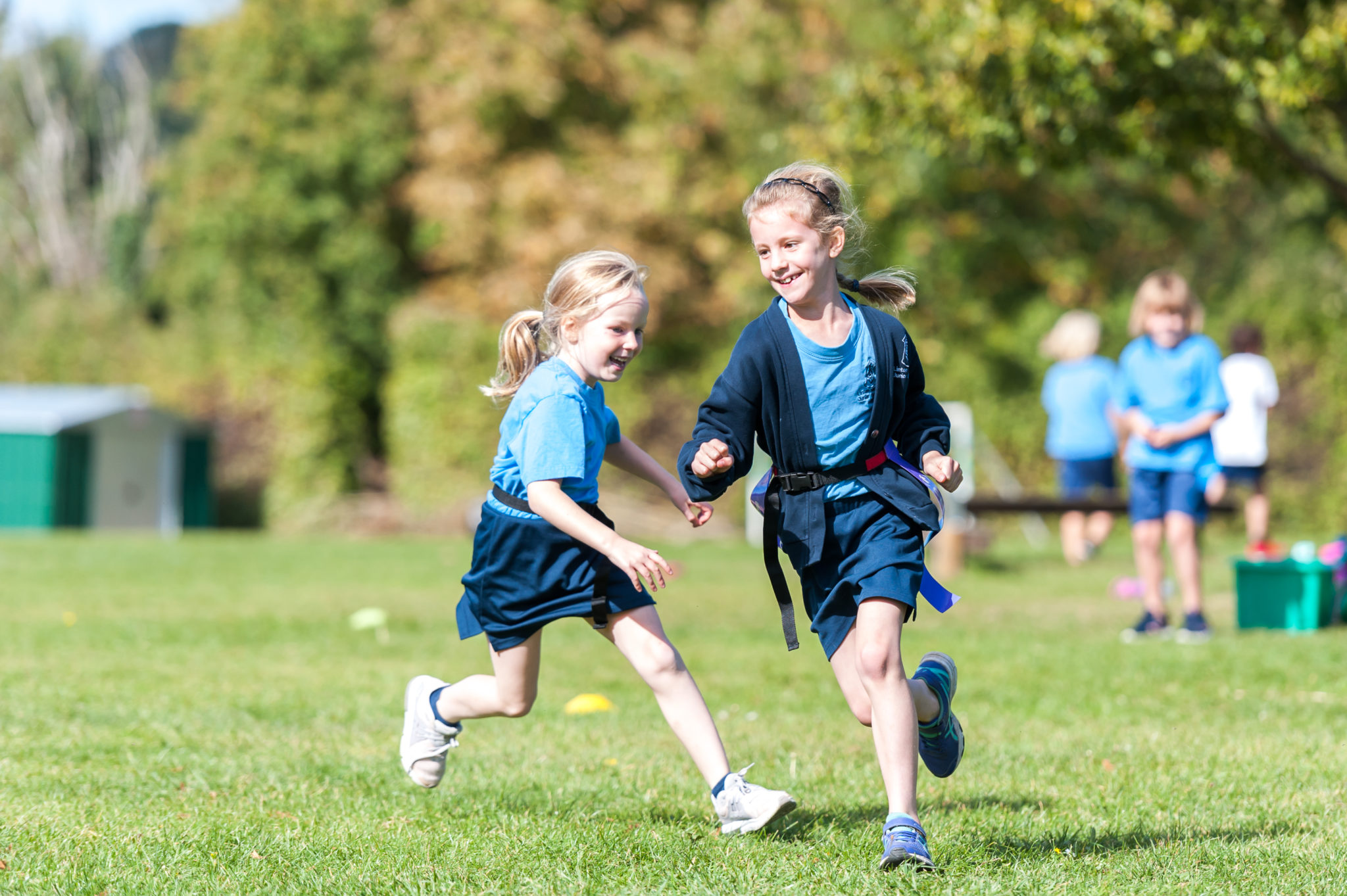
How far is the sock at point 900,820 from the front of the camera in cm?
346

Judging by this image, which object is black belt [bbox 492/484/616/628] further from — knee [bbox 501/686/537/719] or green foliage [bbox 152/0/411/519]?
green foliage [bbox 152/0/411/519]

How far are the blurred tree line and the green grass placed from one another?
140 inches

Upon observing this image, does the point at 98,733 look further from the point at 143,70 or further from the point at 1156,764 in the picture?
the point at 143,70

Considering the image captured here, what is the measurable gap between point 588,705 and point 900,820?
2879mm

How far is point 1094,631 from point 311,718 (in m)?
4.99

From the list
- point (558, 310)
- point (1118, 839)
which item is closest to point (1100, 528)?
point (1118, 839)

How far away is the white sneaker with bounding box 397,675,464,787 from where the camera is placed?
14.0 feet

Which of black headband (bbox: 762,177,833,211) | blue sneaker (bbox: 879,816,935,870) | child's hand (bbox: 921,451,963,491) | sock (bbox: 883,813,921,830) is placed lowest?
blue sneaker (bbox: 879,816,935,870)

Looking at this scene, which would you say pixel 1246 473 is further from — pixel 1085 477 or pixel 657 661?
pixel 657 661

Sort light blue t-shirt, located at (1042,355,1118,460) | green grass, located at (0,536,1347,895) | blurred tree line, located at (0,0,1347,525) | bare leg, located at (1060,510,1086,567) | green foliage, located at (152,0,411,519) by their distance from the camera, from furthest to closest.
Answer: green foliage, located at (152,0,411,519), bare leg, located at (1060,510,1086,567), light blue t-shirt, located at (1042,355,1118,460), blurred tree line, located at (0,0,1347,525), green grass, located at (0,536,1347,895)

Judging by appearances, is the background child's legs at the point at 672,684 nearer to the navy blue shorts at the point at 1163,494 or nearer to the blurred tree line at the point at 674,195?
the navy blue shorts at the point at 1163,494

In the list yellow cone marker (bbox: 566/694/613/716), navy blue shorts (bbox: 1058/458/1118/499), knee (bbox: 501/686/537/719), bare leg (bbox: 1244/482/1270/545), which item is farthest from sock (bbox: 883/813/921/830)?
navy blue shorts (bbox: 1058/458/1118/499)

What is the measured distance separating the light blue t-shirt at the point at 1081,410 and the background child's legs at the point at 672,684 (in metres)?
7.88

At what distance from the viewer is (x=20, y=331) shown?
1404 inches
